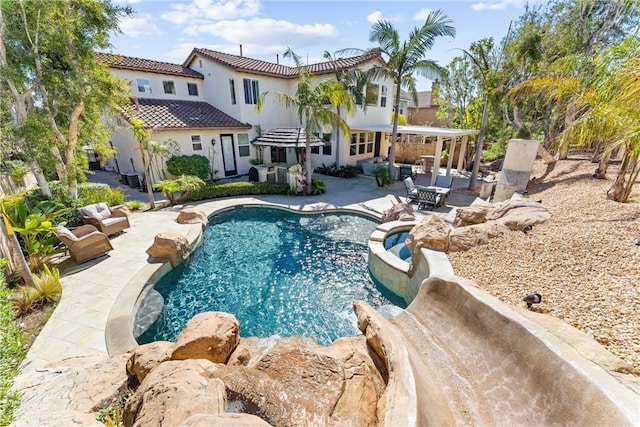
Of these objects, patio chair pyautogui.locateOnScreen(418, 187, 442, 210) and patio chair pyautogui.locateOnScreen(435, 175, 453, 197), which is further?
patio chair pyautogui.locateOnScreen(435, 175, 453, 197)

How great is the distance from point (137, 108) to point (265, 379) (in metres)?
15.9

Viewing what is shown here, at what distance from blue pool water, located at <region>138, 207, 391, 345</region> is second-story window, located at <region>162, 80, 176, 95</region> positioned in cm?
1197

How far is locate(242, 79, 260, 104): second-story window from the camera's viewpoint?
56.3ft

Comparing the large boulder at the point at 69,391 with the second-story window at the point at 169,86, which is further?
the second-story window at the point at 169,86

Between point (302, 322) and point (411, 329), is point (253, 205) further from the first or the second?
point (411, 329)

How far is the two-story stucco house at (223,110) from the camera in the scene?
1516 cm

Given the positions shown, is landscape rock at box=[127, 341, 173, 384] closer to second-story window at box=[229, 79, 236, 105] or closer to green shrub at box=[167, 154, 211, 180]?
green shrub at box=[167, 154, 211, 180]

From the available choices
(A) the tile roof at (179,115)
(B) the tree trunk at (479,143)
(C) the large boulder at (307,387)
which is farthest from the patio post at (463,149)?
(C) the large boulder at (307,387)

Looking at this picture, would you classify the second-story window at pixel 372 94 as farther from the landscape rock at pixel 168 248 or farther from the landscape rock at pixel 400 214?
the landscape rock at pixel 168 248

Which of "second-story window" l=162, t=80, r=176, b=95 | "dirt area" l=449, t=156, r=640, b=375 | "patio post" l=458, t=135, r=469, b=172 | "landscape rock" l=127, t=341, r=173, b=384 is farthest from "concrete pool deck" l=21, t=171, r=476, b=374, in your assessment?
"second-story window" l=162, t=80, r=176, b=95

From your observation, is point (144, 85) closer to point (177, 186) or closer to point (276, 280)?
point (177, 186)

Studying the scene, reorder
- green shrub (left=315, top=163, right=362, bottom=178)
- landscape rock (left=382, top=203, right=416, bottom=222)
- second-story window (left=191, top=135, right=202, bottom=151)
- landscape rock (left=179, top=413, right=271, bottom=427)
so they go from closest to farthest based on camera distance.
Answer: landscape rock (left=179, top=413, right=271, bottom=427)
landscape rock (left=382, top=203, right=416, bottom=222)
second-story window (left=191, top=135, right=202, bottom=151)
green shrub (left=315, top=163, right=362, bottom=178)

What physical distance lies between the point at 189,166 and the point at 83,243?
8.30 m

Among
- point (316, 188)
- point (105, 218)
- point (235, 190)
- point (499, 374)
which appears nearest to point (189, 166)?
point (235, 190)
